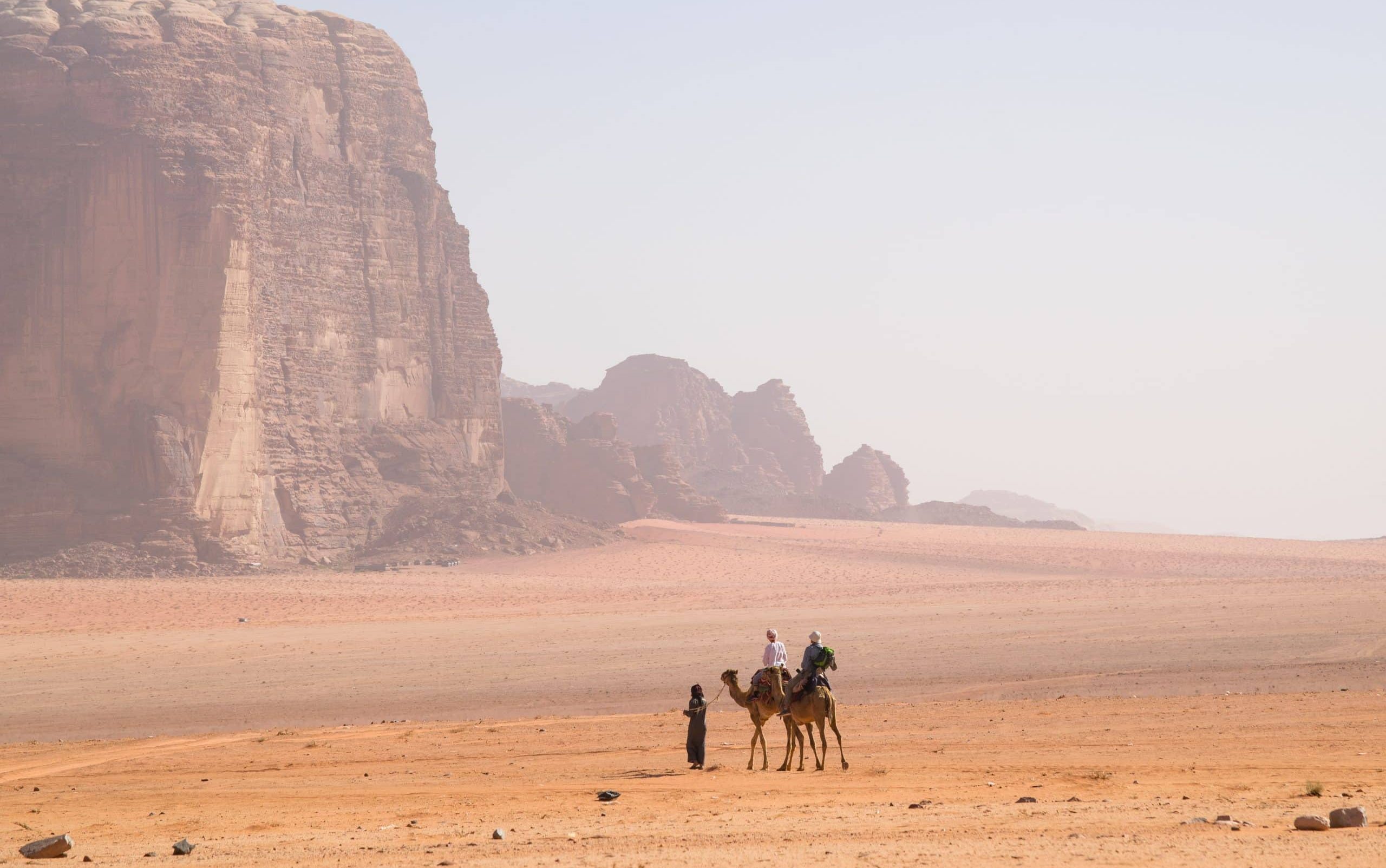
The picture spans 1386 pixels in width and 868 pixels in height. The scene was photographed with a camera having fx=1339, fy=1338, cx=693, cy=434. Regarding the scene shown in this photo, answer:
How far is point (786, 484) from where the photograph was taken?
104 meters

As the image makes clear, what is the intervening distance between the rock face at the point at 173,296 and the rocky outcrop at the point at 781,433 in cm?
5770

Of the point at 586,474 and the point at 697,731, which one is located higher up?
the point at 586,474

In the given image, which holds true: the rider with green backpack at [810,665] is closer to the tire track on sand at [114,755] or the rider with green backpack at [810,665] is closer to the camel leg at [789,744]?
the camel leg at [789,744]

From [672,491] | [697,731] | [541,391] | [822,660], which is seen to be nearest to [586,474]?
[672,491]

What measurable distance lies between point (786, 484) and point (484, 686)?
8391cm

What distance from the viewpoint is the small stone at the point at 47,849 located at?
31.4ft

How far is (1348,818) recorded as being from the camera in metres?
8.81

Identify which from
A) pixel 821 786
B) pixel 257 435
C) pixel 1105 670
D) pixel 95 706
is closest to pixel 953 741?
pixel 821 786

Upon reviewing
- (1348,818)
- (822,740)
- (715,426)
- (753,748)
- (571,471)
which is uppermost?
(715,426)

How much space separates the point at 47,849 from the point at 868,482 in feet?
316

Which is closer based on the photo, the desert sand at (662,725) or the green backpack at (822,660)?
the desert sand at (662,725)

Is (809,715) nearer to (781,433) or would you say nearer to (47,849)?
(47,849)

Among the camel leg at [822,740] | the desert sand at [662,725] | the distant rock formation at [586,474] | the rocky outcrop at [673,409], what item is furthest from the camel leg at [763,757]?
the rocky outcrop at [673,409]

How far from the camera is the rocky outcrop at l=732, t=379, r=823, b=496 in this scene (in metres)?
108
